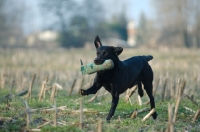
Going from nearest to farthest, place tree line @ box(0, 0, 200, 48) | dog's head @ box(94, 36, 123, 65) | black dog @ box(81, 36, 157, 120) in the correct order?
dog's head @ box(94, 36, 123, 65) → black dog @ box(81, 36, 157, 120) → tree line @ box(0, 0, 200, 48)

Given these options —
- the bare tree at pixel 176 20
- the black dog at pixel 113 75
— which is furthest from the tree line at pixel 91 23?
the black dog at pixel 113 75

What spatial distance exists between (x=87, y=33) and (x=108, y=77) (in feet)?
166

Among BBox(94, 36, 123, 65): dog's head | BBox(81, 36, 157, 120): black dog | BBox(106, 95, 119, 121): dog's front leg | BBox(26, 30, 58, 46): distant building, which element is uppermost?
BBox(26, 30, 58, 46): distant building

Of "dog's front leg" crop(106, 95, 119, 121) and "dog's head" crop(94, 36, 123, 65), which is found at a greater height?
"dog's head" crop(94, 36, 123, 65)

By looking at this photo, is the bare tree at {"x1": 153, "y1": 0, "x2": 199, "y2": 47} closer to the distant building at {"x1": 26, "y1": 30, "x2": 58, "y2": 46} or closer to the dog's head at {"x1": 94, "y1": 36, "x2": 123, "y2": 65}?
the distant building at {"x1": 26, "y1": 30, "x2": 58, "y2": 46}

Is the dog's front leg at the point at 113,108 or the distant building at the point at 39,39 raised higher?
the distant building at the point at 39,39

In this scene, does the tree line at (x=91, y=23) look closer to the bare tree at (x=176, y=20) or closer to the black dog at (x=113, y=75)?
the bare tree at (x=176, y=20)

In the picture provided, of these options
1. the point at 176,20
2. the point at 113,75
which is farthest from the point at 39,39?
the point at 113,75

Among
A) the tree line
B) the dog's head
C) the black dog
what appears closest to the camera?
the dog's head

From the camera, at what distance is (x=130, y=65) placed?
26.7 ft

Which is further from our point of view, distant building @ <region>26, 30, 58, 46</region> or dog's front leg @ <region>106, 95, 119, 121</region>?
distant building @ <region>26, 30, 58, 46</region>

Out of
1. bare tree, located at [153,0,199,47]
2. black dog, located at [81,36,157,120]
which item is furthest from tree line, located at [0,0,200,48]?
black dog, located at [81,36,157,120]

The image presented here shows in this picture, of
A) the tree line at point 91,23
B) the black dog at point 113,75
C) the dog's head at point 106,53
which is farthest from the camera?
the tree line at point 91,23

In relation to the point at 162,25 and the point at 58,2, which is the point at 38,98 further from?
the point at 58,2
